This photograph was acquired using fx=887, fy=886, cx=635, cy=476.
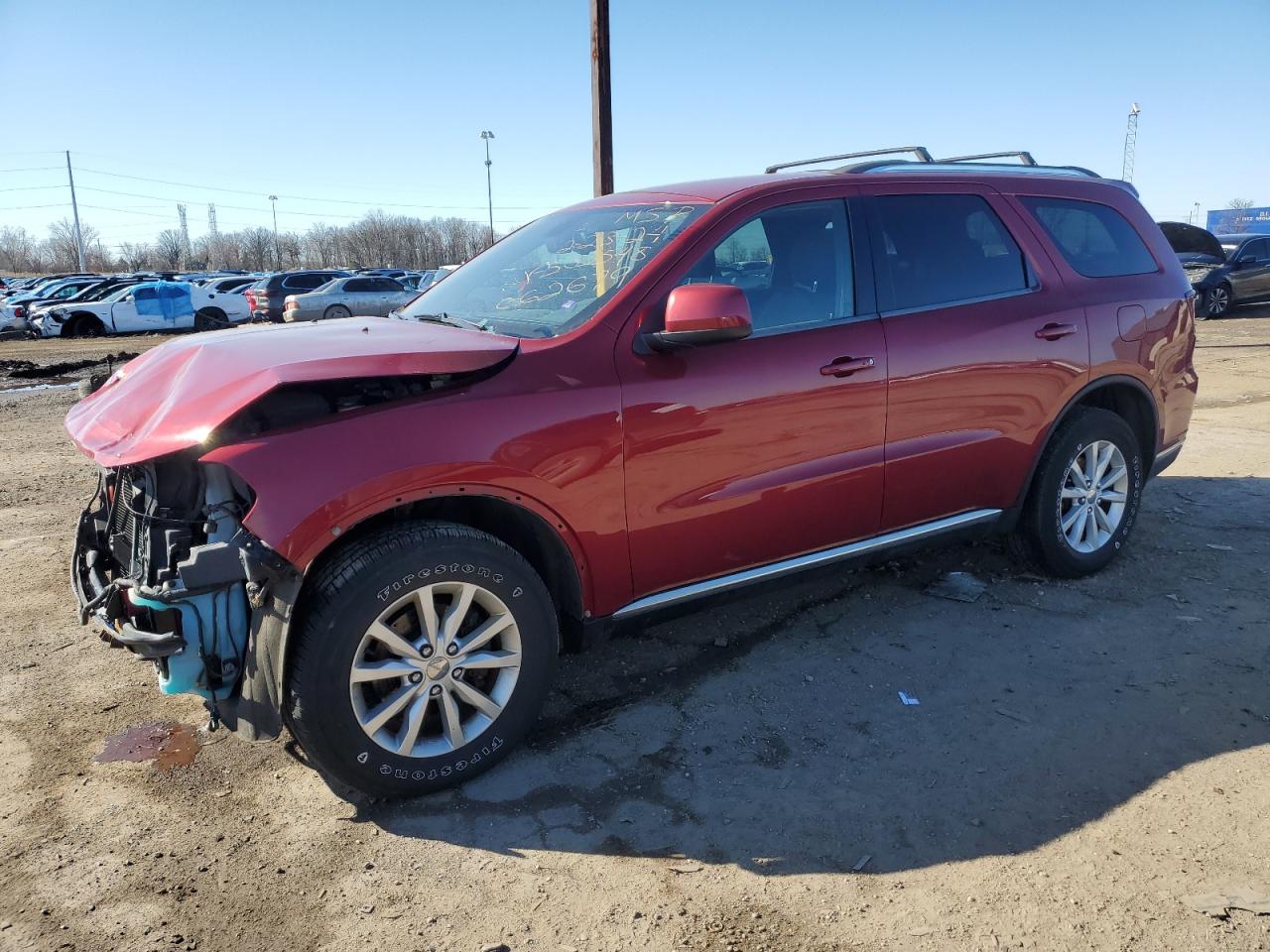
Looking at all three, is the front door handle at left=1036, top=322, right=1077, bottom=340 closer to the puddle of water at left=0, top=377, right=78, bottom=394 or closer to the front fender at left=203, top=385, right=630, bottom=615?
the front fender at left=203, top=385, right=630, bottom=615

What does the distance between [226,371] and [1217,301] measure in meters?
22.4

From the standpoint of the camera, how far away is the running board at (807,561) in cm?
329

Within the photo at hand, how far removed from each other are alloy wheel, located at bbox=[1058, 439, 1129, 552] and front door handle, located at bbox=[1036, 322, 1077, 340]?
61 centimetres

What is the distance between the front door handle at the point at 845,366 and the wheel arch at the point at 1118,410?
1267mm

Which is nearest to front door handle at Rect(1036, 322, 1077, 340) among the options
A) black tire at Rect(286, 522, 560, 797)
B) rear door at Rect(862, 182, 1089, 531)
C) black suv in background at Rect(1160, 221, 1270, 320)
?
rear door at Rect(862, 182, 1089, 531)

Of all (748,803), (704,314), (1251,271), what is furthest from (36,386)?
(1251,271)

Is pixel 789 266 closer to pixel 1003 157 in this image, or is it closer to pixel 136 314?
pixel 1003 157

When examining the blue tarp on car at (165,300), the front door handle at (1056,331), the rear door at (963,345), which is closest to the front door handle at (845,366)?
the rear door at (963,345)

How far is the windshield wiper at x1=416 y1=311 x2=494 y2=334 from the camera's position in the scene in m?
3.43

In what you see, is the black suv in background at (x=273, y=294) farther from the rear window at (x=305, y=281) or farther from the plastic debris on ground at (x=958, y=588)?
the plastic debris on ground at (x=958, y=588)

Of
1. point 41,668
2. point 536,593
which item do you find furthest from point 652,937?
point 41,668

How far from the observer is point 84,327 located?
25047 millimetres

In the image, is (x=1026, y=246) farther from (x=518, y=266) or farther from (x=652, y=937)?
(x=652, y=937)

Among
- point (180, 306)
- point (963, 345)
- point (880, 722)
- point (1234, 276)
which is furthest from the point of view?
point (180, 306)
